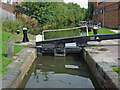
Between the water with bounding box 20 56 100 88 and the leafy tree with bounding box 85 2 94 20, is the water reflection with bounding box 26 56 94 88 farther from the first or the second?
the leafy tree with bounding box 85 2 94 20

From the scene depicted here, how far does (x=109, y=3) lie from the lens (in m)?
30.7

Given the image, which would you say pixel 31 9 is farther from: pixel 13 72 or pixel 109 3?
pixel 13 72

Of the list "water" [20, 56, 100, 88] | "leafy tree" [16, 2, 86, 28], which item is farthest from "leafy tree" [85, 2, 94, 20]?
"water" [20, 56, 100, 88]

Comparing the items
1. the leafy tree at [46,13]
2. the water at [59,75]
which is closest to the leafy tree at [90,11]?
the leafy tree at [46,13]

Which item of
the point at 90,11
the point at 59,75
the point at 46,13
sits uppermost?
the point at 90,11

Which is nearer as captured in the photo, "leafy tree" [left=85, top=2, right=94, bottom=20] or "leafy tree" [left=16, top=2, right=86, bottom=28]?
"leafy tree" [left=16, top=2, right=86, bottom=28]

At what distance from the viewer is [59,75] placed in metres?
6.54

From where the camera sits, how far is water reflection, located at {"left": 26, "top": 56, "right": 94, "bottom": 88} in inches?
218

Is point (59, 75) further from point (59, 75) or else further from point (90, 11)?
point (90, 11)

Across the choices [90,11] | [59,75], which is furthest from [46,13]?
[90,11]

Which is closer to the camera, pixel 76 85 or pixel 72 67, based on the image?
pixel 76 85

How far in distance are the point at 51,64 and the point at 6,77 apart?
3617 mm

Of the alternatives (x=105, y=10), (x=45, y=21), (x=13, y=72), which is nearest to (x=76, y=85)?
(x=13, y=72)

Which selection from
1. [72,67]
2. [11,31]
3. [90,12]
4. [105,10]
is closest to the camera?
[72,67]
